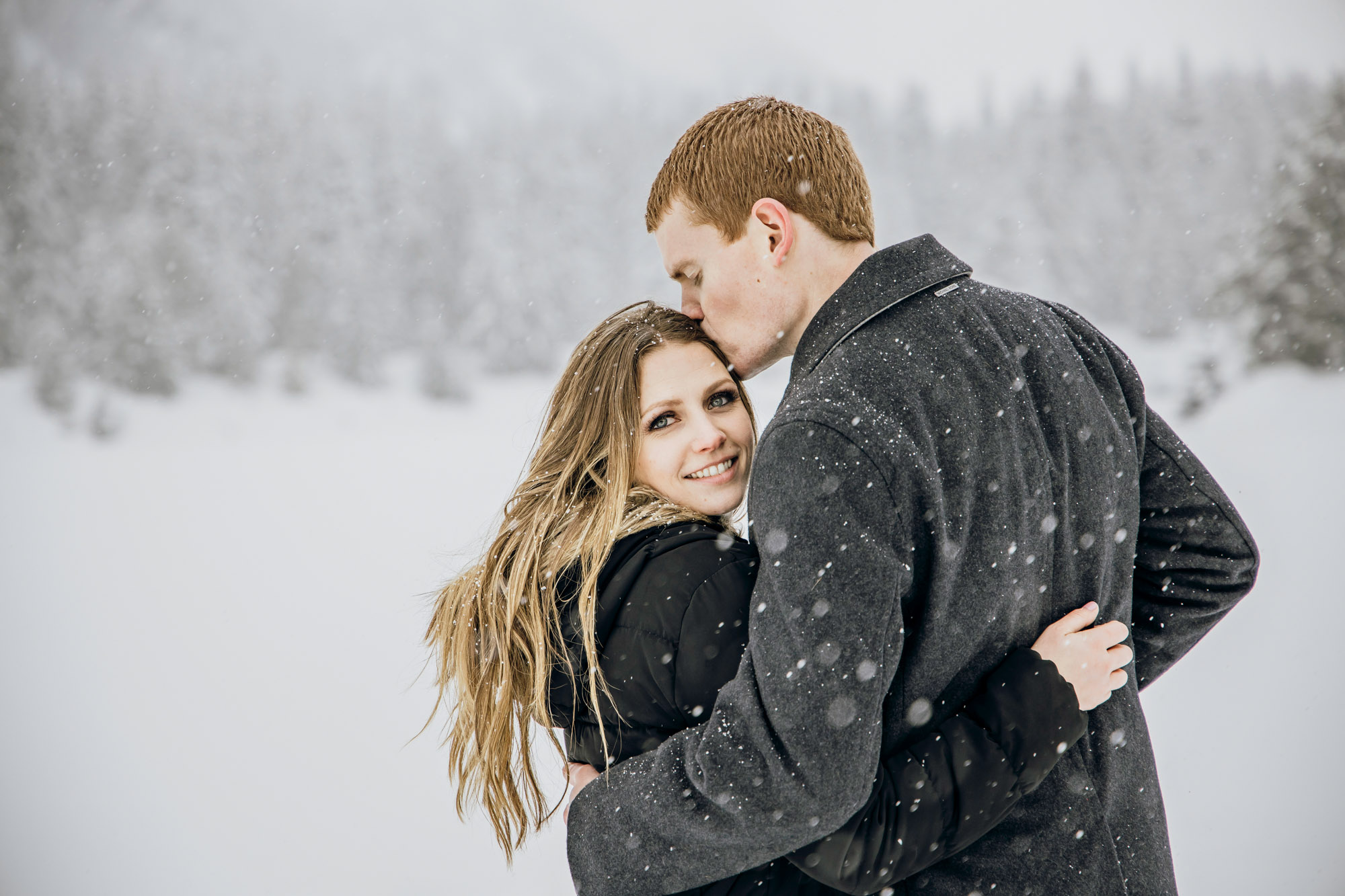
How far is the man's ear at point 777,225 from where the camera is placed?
1.44m

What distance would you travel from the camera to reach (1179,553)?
1.58m

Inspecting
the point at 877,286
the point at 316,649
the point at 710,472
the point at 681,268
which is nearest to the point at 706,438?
the point at 710,472

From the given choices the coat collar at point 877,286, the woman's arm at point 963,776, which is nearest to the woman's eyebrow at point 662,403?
the coat collar at point 877,286

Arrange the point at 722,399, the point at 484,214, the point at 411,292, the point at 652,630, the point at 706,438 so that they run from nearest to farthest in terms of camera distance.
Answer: the point at 652,630 < the point at 706,438 < the point at 722,399 < the point at 411,292 < the point at 484,214

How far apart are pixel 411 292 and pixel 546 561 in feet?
29.6

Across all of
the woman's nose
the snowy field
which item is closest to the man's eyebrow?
the woman's nose

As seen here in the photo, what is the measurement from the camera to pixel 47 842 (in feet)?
17.0

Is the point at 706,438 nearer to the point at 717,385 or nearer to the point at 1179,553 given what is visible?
the point at 717,385

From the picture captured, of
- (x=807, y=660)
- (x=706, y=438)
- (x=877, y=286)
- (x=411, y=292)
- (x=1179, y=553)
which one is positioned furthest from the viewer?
(x=411, y=292)

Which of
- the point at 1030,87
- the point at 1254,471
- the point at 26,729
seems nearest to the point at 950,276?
the point at 26,729

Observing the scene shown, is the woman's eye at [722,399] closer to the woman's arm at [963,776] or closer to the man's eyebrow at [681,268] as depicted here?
the man's eyebrow at [681,268]

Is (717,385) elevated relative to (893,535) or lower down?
elevated

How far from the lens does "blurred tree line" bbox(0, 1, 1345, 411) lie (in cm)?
889

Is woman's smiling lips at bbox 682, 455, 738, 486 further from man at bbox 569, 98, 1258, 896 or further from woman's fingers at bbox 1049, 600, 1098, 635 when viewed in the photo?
woman's fingers at bbox 1049, 600, 1098, 635
